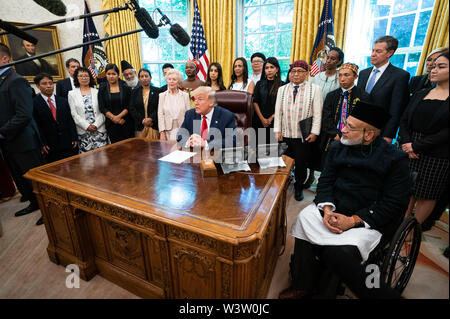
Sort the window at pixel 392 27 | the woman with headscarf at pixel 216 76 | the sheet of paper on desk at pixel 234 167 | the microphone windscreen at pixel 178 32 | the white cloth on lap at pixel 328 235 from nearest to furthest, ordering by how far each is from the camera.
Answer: the white cloth on lap at pixel 328 235
the microphone windscreen at pixel 178 32
the sheet of paper on desk at pixel 234 167
the window at pixel 392 27
the woman with headscarf at pixel 216 76

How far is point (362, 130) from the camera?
1309 millimetres

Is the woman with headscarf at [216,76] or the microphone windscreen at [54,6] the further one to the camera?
the woman with headscarf at [216,76]

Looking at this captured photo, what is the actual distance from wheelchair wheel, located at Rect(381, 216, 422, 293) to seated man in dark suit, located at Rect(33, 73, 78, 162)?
3.41m

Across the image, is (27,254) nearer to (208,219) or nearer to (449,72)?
(208,219)

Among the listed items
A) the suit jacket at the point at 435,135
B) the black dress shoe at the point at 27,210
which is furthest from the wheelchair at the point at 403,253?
the black dress shoe at the point at 27,210

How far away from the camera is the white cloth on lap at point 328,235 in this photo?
48.3 inches

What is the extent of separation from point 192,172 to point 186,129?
40.0 inches

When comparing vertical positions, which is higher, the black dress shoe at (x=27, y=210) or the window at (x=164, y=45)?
the window at (x=164, y=45)

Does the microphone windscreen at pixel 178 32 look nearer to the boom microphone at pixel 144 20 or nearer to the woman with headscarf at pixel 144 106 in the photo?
the boom microphone at pixel 144 20

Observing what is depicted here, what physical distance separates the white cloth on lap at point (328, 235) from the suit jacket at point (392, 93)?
2.75 feet

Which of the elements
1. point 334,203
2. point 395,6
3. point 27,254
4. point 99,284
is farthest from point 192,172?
point 395,6
